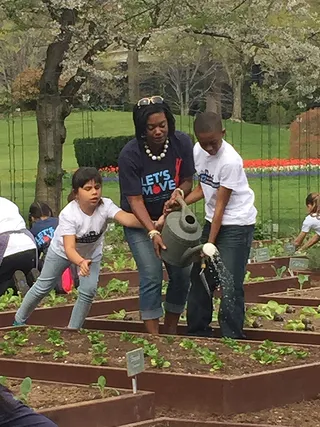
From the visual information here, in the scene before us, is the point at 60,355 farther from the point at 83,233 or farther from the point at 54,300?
the point at 54,300

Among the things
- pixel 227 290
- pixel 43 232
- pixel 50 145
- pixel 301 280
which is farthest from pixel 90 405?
pixel 50 145

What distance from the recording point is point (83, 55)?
12.7 meters

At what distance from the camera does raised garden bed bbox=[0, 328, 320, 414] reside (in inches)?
199

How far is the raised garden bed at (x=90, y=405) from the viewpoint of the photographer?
457 centimetres

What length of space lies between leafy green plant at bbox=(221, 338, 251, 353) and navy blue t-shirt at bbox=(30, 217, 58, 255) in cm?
330

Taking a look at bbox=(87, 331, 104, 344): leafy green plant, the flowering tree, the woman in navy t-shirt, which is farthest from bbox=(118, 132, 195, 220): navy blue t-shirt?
the flowering tree

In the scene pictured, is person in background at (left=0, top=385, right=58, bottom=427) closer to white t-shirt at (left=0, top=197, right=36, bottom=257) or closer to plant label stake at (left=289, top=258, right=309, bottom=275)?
white t-shirt at (left=0, top=197, right=36, bottom=257)

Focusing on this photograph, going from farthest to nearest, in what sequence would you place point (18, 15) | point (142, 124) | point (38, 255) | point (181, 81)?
point (181, 81) → point (18, 15) → point (38, 255) → point (142, 124)

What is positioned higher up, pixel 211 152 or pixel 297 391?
pixel 211 152

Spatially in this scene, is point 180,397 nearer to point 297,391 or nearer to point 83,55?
point 297,391

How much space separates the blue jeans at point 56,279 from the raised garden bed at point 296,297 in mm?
2047

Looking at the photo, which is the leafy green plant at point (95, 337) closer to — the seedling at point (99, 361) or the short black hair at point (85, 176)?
the seedling at point (99, 361)

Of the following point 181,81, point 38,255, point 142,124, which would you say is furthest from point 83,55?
point 181,81

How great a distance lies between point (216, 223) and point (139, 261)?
55 cm
